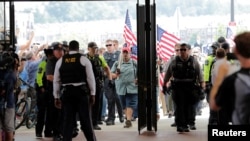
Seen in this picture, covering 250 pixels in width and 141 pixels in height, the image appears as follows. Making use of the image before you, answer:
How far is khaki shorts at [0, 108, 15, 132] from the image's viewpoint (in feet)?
26.6

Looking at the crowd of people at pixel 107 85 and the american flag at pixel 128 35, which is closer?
the crowd of people at pixel 107 85

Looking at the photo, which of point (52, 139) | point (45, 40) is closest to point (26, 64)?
point (45, 40)

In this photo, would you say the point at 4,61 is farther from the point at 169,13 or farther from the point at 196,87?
the point at 169,13

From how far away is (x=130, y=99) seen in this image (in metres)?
12.3

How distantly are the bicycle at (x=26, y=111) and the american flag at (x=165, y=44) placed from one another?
10.3 ft

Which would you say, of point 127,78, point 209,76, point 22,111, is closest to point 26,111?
point 22,111

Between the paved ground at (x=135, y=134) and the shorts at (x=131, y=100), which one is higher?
the shorts at (x=131, y=100)

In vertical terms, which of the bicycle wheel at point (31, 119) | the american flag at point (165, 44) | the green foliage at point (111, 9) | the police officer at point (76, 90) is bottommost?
the bicycle wheel at point (31, 119)

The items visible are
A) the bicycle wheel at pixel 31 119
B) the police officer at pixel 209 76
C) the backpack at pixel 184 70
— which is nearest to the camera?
the backpack at pixel 184 70

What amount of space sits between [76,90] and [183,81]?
2.76 metres

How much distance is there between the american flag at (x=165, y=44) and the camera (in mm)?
13203

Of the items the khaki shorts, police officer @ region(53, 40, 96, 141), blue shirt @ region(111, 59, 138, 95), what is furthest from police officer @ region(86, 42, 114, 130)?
the khaki shorts

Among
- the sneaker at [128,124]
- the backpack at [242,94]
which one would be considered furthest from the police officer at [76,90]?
the backpack at [242,94]

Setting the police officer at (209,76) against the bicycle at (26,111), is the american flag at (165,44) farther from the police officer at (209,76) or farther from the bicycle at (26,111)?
the bicycle at (26,111)
